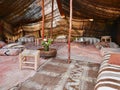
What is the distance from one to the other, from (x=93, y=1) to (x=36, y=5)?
2.49 meters

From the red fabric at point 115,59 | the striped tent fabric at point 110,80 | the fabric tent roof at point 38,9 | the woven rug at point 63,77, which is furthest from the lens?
the fabric tent roof at point 38,9

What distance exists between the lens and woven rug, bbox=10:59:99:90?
2636 millimetres

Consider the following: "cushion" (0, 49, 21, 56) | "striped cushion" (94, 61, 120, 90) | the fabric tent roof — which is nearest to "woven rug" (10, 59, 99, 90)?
"striped cushion" (94, 61, 120, 90)

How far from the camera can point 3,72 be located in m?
3.29

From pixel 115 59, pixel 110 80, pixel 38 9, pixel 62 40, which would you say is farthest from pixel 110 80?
pixel 62 40

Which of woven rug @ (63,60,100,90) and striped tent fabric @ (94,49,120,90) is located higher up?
striped tent fabric @ (94,49,120,90)

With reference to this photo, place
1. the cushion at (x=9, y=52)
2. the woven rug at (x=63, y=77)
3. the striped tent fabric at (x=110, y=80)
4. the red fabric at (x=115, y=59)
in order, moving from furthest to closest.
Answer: the cushion at (x=9, y=52)
the red fabric at (x=115, y=59)
the woven rug at (x=63, y=77)
the striped tent fabric at (x=110, y=80)

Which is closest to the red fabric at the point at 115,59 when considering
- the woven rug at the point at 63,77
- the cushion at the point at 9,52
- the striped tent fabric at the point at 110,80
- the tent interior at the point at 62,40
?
the tent interior at the point at 62,40

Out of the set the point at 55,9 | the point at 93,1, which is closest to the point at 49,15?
the point at 55,9

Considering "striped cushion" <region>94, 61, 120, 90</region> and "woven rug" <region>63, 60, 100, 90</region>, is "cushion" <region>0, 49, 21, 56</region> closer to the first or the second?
"woven rug" <region>63, 60, 100, 90</region>

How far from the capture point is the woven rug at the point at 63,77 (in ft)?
8.65

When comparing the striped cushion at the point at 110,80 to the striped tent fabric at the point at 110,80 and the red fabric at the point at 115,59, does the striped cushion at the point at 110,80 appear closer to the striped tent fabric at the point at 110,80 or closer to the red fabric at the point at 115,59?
the striped tent fabric at the point at 110,80

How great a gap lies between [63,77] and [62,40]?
461 centimetres

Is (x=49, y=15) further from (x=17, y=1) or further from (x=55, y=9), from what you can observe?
(x=17, y=1)
